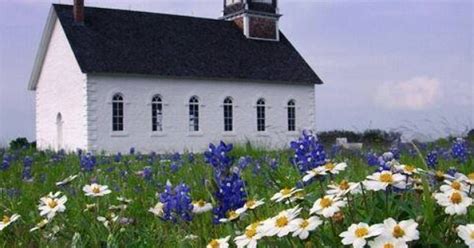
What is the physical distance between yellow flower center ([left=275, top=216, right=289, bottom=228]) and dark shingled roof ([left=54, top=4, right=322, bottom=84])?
83.4ft

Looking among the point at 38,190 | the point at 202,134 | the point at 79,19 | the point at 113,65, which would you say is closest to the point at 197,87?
the point at 202,134

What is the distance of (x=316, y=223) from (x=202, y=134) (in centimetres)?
2814

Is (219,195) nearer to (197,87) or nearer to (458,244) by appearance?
(458,244)

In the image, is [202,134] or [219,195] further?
[202,134]

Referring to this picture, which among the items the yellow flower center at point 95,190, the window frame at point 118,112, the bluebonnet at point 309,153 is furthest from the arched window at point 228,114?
the yellow flower center at point 95,190

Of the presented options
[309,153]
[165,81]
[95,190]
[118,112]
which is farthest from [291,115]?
[95,190]

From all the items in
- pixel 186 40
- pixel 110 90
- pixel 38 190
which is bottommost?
pixel 38 190

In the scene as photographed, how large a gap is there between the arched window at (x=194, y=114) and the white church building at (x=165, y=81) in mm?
47

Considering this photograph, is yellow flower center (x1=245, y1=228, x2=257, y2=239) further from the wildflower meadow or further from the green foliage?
the green foliage

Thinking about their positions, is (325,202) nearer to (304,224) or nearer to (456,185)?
(304,224)

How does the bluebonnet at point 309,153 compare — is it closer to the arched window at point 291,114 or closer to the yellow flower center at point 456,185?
the yellow flower center at point 456,185

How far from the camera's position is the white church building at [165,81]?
90.6 feet

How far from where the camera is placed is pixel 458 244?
2.14 m

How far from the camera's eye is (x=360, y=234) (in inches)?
74.5
